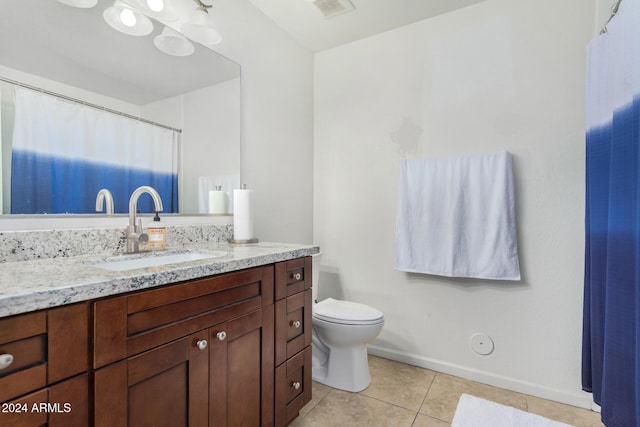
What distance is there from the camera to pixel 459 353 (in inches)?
79.2

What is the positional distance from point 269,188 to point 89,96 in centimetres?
109

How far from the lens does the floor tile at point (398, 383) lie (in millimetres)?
1754

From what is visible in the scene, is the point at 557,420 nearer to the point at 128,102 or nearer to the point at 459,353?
the point at 459,353

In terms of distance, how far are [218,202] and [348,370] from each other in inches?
50.0

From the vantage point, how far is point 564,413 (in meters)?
1.63

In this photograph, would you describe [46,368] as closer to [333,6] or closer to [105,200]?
[105,200]

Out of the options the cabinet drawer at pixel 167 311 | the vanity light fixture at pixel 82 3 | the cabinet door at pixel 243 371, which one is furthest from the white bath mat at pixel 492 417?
the vanity light fixture at pixel 82 3

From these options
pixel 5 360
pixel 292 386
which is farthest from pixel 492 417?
pixel 5 360

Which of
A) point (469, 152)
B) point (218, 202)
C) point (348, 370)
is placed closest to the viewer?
point (218, 202)

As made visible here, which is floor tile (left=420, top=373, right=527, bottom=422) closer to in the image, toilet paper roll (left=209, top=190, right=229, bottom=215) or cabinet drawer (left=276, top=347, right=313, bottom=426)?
cabinet drawer (left=276, top=347, right=313, bottom=426)

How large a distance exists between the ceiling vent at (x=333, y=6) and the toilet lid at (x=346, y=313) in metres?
1.93

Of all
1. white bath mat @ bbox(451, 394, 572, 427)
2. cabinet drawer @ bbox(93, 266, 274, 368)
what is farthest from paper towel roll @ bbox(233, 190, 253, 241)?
white bath mat @ bbox(451, 394, 572, 427)

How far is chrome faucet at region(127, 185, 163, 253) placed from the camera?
126 centimetres

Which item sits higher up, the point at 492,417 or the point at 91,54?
the point at 91,54
